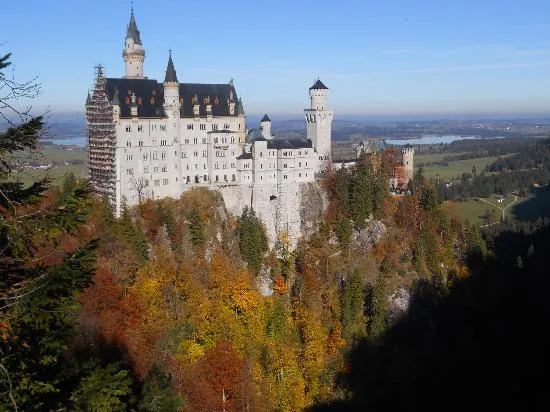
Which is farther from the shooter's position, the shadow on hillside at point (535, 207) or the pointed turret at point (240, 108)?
the shadow on hillside at point (535, 207)

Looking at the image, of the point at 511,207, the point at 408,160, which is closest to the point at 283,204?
the point at 408,160

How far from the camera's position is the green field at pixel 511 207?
417 feet

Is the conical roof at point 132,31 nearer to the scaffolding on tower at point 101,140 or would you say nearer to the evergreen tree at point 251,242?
the scaffolding on tower at point 101,140

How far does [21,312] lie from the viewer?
1055cm

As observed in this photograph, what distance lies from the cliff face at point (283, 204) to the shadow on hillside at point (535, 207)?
6914 centimetres

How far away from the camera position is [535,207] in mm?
136875

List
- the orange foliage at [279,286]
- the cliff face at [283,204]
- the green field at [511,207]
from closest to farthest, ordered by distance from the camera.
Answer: the orange foliage at [279,286] → the cliff face at [283,204] → the green field at [511,207]

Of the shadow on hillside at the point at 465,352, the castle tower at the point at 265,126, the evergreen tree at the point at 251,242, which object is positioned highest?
the castle tower at the point at 265,126

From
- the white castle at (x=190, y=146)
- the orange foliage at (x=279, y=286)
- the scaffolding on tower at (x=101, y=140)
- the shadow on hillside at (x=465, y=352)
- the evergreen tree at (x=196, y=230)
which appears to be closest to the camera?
the shadow on hillside at (x=465, y=352)

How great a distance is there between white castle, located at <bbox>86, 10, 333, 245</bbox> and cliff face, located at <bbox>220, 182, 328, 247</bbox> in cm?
13

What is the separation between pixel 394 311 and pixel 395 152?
29.1m

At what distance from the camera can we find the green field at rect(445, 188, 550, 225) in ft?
417

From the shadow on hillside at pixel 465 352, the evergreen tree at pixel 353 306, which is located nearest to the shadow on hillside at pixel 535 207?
the shadow on hillside at pixel 465 352

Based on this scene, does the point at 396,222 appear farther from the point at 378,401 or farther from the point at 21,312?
the point at 21,312
